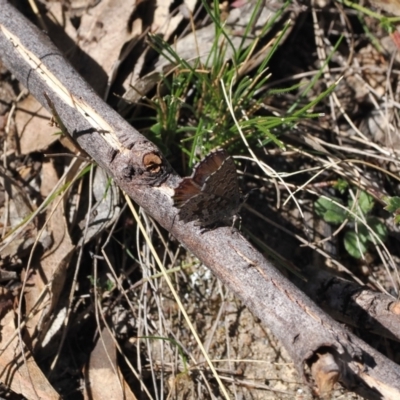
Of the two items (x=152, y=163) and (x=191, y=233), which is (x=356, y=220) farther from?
(x=152, y=163)

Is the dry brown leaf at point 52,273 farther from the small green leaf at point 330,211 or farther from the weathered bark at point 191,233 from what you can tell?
the small green leaf at point 330,211

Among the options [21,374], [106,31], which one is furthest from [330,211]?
[21,374]

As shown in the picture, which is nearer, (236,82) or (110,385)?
(110,385)

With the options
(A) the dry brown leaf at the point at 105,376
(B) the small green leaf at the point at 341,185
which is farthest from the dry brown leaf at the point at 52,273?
(B) the small green leaf at the point at 341,185

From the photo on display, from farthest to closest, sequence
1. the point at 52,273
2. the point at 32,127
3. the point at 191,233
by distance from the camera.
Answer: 1. the point at 32,127
2. the point at 52,273
3. the point at 191,233

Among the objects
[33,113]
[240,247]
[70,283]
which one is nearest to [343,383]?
[240,247]

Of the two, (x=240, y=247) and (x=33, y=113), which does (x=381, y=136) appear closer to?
(x=240, y=247)
